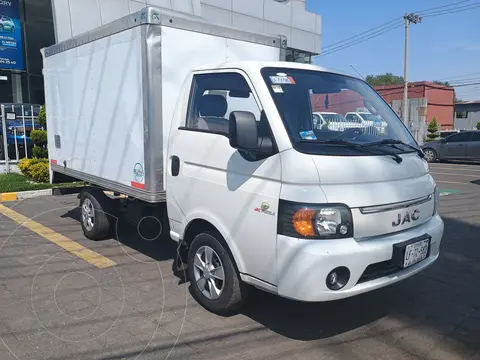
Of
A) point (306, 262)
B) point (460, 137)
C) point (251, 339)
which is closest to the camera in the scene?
point (306, 262)

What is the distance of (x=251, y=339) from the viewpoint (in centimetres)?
344

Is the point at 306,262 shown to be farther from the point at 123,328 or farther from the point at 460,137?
the point at 460,137

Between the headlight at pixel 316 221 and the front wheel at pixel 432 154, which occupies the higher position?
the headlight at pixel 316 221

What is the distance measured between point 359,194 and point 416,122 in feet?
108

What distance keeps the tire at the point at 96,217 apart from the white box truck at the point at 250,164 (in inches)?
24.0

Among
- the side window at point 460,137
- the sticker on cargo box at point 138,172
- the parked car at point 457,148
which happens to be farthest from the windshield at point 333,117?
the side window at point 460,137

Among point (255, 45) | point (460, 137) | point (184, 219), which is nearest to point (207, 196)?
point (184, 219)

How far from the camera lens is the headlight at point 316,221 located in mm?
2994

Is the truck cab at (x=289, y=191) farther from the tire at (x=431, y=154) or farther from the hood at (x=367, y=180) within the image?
the tire at (x=431, y=154)

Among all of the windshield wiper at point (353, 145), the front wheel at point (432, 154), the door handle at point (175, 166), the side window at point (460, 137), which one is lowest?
the front wheel at point (432, 154)

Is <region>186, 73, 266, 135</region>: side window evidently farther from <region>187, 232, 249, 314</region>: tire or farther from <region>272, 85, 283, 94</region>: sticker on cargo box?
<region>187, 232, 249, 314</region>: tire

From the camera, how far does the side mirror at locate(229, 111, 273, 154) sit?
318 cm

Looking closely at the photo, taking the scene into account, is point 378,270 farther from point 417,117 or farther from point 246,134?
point 417,117

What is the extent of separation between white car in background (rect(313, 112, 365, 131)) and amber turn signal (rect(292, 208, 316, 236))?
3.04ft
